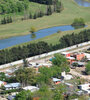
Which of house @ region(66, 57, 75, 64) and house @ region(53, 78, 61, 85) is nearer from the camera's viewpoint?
house @ region(53, 78, 61, 85)

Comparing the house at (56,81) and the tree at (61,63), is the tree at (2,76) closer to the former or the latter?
the house at (56,81)

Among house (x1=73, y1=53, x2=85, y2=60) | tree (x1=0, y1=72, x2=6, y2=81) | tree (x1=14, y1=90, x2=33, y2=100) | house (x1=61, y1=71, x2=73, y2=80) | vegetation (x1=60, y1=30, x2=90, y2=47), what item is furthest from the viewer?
vegetation (x1=60, y1=30, x2=90, y2=47)

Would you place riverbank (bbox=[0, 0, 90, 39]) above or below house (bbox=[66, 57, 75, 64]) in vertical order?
above

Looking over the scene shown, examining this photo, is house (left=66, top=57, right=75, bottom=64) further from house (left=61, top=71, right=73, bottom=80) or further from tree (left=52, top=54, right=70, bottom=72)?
house (left=61, top=71, right=73, bottom=80)

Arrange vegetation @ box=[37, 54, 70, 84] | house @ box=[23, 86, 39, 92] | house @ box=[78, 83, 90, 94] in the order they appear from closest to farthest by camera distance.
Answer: house @ box=[23, 86, 39, 92] < house @ box=[78, 83, 90, 94] < vegetation @ box=[37, 54, 70, 84]

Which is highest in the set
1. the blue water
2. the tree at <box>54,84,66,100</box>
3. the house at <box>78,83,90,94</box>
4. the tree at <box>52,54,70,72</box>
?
the blue water

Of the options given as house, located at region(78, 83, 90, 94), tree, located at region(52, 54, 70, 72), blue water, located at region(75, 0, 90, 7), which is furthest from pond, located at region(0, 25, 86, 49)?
blue water, located at region(75, 0, 90, 7)

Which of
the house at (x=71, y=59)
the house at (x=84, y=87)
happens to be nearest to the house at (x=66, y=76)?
the house at (x=84, y=87)
